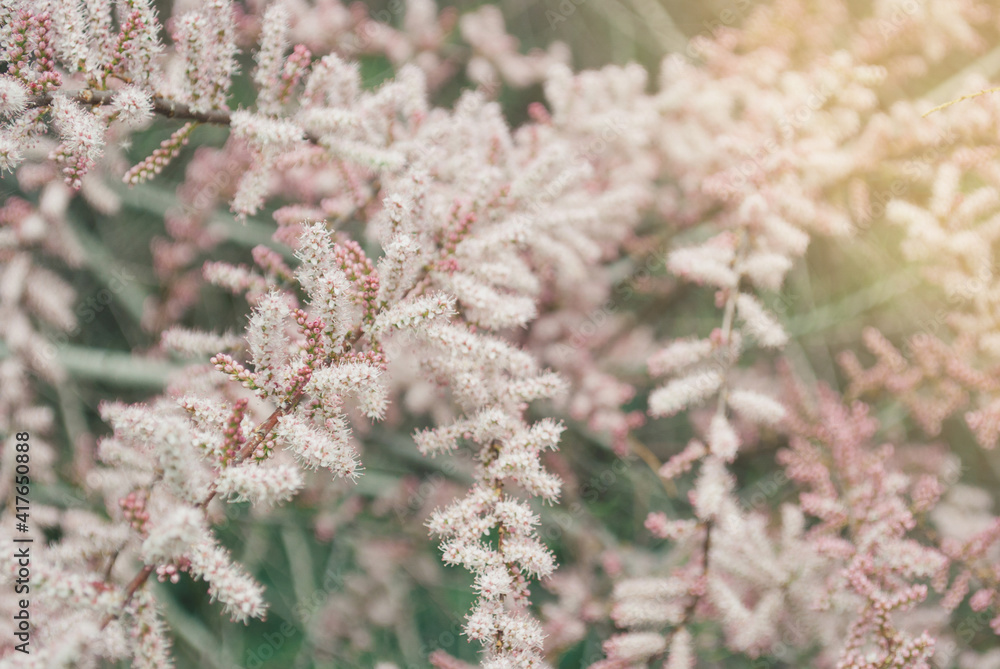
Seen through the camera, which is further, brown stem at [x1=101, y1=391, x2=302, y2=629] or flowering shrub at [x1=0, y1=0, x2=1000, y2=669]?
flowering shrub at [x1=0, y1=0, x2=1000, y2=669]

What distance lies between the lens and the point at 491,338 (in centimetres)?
164

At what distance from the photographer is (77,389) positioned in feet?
10.8

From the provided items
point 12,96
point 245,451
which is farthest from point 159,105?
point 245,451

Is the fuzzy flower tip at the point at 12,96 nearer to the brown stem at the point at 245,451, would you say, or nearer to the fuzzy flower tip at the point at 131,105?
the fuzzy flower tip at the point at 131,105

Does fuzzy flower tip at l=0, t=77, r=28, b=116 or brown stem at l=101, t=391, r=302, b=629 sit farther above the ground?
fuzzy flower tip at l=0, t=77, r=28, b=116

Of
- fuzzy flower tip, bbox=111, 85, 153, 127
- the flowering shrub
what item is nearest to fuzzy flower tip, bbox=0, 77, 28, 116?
the flowering shrub

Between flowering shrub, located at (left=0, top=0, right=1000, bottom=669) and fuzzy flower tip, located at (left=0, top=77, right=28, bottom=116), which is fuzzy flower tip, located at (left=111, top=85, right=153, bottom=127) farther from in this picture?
fuzzy flower tip, located at (left=0, top=77, right=28, bottom=116)

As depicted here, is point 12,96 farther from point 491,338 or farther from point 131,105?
point 491,338

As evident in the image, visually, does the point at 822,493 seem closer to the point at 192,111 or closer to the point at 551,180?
the point at 551,180

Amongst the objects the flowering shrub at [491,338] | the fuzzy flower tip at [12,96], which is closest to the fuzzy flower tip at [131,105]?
the flowering shrub at [491,338]

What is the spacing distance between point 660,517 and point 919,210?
1.54 meters

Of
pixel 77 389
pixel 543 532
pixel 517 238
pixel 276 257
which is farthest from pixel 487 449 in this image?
pixel 77 389

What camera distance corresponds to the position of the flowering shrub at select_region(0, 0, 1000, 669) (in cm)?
137

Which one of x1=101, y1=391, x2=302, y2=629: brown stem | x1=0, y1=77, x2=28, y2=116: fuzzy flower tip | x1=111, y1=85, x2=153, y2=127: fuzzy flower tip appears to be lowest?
x1=101, y1=391, x2=302, y2=629: brown stem
